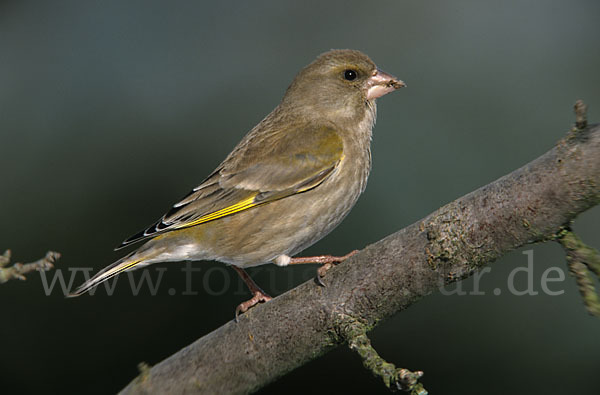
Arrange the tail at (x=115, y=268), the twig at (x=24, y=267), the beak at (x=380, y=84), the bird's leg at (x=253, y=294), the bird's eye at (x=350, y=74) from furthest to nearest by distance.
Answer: the bird's eye at (x=350, y=74) < the beak at (x=380, y=84) < the bird's leg at (x=253, y=294) < the tail at (x=115, y=268) < the twig at (x=24, y=267)

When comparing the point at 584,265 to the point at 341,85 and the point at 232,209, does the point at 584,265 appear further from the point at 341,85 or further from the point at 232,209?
the point at 341,85

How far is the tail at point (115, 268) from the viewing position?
12.1ft

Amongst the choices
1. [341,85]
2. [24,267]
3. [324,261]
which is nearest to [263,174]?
[341,85]

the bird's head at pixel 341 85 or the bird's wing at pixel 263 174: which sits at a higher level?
the bird's head at pixel 341 85

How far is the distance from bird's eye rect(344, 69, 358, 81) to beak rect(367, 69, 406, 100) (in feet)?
0.37

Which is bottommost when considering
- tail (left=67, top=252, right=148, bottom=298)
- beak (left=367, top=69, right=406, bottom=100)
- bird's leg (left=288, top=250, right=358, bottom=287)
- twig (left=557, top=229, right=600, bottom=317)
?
twig (left=557, top=229, right=600, bottom=317)

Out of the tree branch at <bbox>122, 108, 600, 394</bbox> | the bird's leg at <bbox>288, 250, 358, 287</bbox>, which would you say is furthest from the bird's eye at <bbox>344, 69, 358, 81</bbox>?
the tree branch at <bbox>122, 108, 600, 394</bbox>

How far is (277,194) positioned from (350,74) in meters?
1.16

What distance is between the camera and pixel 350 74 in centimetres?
472

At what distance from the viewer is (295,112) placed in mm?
4754

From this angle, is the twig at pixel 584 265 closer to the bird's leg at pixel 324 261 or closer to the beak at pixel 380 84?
the bird's leg at pixel 324 261

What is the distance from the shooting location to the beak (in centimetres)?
457

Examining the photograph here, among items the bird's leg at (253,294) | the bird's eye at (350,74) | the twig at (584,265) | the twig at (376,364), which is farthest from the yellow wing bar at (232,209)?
the twig at (584,265)

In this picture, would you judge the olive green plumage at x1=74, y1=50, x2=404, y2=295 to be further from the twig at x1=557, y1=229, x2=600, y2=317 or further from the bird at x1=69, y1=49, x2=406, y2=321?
the twig at x1=557, y1=229, x2=600, y2=317
